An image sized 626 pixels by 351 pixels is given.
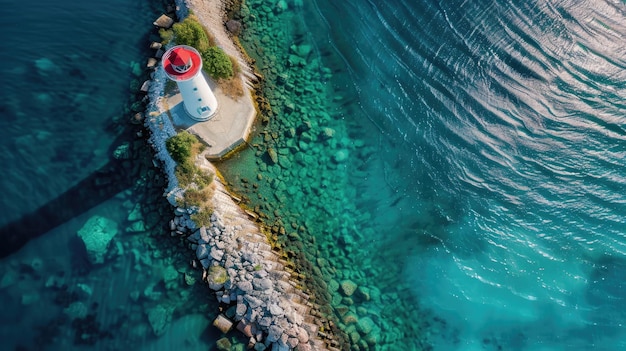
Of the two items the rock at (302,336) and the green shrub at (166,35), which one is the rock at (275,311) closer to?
the rock at (302,336)

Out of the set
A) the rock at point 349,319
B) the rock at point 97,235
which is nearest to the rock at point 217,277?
the rock at point 97,235

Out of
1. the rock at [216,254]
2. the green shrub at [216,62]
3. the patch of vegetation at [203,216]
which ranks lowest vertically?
the rock at [216,254]

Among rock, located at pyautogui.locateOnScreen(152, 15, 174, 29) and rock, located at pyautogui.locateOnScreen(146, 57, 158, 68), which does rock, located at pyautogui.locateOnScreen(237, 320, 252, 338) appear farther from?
rock, located at pyautogui.locateOnScreen(152, 15, 174, 29)

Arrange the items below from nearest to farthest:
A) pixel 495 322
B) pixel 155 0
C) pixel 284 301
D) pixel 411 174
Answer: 1. pixel 284 301
2. pixel 495 322
3. pixel 411 174
4. pixel 155 0

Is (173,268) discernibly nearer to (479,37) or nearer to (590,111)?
(479,37)

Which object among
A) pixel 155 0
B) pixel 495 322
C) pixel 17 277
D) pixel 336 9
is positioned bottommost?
pixel 17 277

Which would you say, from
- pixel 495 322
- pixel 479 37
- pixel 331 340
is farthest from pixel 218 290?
pixel 479 37

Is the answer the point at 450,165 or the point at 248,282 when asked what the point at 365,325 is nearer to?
the point at 248,282
